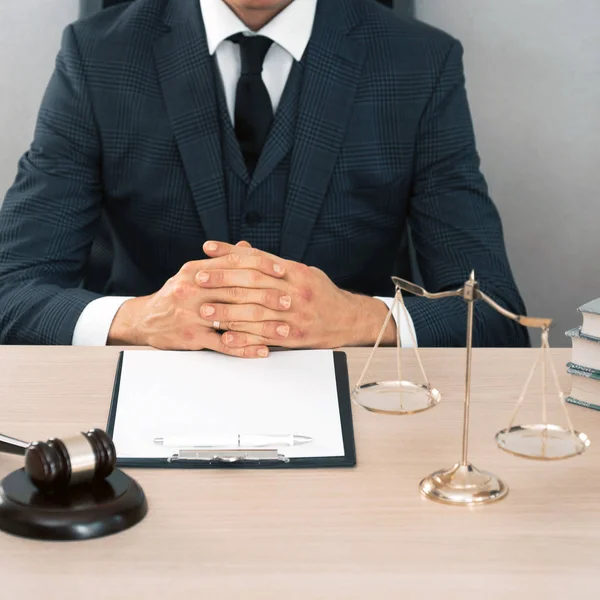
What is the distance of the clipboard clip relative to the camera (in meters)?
0.97

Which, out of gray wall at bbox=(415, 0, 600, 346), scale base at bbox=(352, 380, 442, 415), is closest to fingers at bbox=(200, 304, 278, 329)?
scale base at bbox=(352, 380, 442, 415)

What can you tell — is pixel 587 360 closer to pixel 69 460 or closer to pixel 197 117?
pixel 69 460

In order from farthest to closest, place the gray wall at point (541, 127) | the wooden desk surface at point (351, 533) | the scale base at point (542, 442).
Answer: the gray wall at point (541, 127) → the scale base at point (542, 442) → the wooden desk surface at point (351, 533)

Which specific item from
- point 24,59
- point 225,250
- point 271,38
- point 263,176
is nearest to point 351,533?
point 225,250

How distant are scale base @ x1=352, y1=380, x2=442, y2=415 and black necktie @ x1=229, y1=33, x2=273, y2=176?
0.79m

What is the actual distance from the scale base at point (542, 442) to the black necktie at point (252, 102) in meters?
0.94

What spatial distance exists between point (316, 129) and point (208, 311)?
0.53m

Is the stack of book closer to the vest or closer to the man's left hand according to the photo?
the man's left hand

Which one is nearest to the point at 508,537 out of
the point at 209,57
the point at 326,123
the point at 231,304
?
the point at 231,304

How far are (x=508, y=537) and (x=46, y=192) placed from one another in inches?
45.6

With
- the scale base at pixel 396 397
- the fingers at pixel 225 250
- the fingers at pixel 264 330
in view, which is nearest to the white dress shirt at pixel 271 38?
the fingers at pixel 225 250

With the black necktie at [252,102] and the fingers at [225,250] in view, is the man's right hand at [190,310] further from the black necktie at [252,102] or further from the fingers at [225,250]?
the black necktie at [252,102]

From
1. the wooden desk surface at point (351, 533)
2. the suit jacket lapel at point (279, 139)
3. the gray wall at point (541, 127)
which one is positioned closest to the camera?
the wooden desk surface at point (351, 533)

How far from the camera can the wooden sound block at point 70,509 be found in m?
0.82
